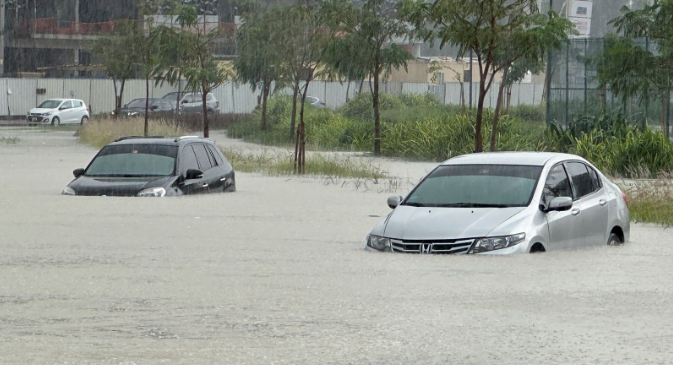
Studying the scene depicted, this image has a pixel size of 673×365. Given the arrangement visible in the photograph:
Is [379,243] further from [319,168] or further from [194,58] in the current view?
[194,58]

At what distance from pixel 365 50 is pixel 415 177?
9548 millimetres

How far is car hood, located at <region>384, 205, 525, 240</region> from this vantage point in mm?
10789

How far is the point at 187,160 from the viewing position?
714 inches

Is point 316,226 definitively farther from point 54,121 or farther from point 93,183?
point 54,121

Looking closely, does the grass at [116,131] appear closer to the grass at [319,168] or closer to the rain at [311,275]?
the rain at [311,275]

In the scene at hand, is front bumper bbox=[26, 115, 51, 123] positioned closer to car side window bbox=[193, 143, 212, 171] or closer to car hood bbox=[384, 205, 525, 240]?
car side window bbox=[193, 143, 212, 171]

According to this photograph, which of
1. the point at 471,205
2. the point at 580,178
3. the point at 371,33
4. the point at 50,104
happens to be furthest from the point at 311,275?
the point at 50,104

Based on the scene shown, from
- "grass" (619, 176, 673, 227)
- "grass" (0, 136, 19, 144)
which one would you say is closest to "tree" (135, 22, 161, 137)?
"grass" (0, 136, 19, 144)

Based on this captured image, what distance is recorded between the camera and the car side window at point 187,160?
18000 mm

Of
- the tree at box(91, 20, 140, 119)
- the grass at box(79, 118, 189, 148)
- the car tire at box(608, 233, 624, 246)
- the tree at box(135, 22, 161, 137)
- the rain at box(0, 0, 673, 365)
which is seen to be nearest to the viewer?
the rain at box(0, 0, 673, 365)

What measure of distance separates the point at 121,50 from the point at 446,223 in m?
38.9

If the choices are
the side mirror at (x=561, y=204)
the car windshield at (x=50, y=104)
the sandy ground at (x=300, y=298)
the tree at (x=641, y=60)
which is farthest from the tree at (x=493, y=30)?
the car windshield at (x=50, y=104)

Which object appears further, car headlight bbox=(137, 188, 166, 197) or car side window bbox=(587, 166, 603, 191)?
car headlight bbox=(137, 188, 166, 197)

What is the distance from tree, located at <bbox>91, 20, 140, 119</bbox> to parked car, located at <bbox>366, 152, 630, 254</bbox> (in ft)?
101
